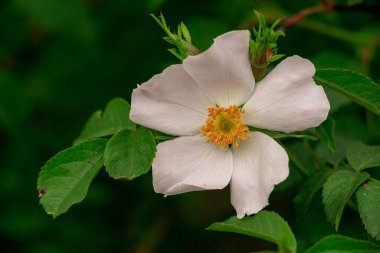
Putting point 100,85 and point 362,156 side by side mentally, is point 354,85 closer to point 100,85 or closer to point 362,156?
point 362,156

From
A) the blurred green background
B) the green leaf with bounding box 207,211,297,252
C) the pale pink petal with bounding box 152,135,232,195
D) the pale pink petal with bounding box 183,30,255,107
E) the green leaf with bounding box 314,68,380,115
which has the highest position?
the pale pink petal with bounding box 183,30,255,107

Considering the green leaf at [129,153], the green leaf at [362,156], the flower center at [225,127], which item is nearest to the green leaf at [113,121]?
the green leaf at [129,153]

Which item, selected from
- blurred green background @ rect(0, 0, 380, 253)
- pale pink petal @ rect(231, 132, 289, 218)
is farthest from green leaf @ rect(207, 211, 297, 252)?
blurred green background @ rect(0, 0, 380, 253)

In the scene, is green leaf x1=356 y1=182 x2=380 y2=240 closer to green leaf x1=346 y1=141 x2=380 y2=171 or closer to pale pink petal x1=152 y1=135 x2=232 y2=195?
green leaf x1=346 y1=141 x2=380 y2=171

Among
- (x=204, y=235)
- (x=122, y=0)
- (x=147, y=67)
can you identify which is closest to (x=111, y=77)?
(x=147, y=67)

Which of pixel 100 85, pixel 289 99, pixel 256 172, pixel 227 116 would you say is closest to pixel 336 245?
pixel 256 172

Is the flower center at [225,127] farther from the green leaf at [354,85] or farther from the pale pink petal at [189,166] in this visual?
the green leaf at [354,85]
